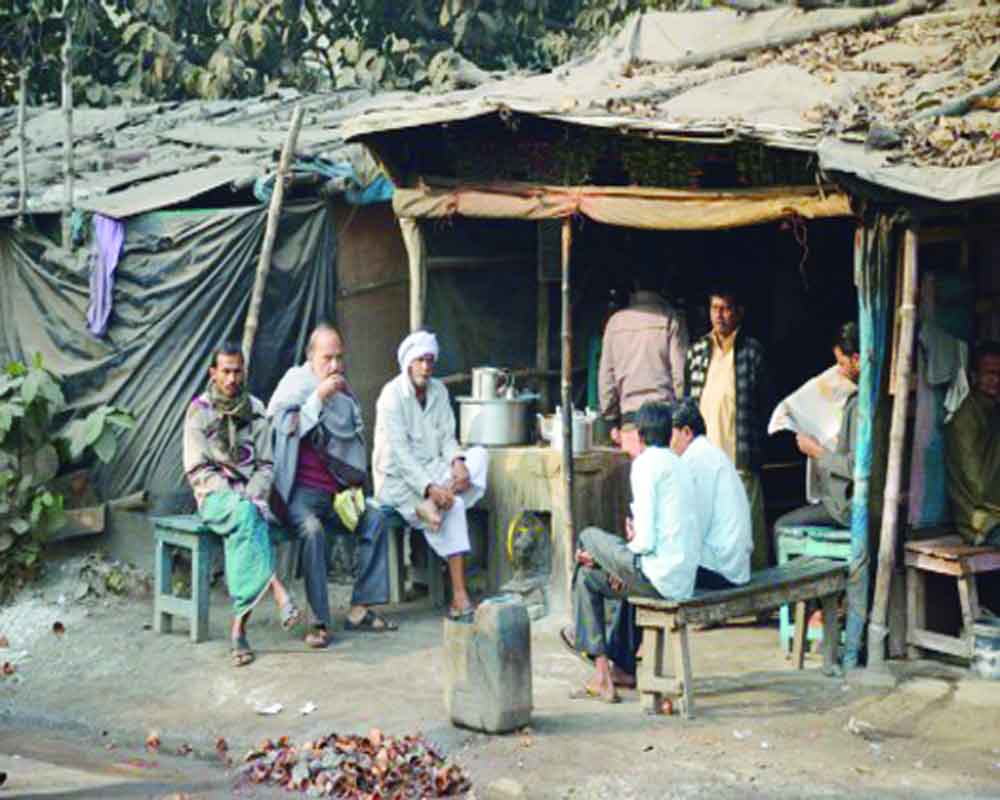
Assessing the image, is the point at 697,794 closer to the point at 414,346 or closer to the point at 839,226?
the point at 414,346

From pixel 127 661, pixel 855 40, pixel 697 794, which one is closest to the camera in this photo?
pixel 697 794

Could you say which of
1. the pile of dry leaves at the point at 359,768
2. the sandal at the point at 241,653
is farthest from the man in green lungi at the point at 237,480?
the pile of dry leaves at the point at 359,768

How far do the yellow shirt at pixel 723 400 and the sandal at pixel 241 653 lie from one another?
9.82 ft

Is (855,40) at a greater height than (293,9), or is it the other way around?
(293,9)

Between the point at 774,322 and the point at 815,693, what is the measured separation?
12.9 feet

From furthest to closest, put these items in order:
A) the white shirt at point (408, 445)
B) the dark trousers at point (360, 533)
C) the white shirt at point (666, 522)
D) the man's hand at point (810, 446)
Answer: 1. the white shirt at point (408, 445)
2. the dark trousers at point (360, 533)
3. the man's hand at point (810, 446)
4. the white shirt at point (666, 522)

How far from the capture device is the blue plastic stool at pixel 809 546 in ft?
32.6

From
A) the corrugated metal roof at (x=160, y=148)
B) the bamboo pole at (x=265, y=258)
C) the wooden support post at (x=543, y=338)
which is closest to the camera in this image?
the bamboo pole at (x=265, y=258)

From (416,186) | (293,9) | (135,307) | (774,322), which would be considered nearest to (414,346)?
(416,186)

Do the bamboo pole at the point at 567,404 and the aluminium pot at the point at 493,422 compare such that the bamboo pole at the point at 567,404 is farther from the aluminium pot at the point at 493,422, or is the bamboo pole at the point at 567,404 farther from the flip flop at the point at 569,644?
the aluminium pot at the point at 493,422

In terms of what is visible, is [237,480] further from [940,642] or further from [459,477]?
[940,642]

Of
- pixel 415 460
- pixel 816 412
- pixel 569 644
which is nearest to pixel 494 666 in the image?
pixel 569 644

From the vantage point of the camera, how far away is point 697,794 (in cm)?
774

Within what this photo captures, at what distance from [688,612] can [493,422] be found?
316 centimetres
